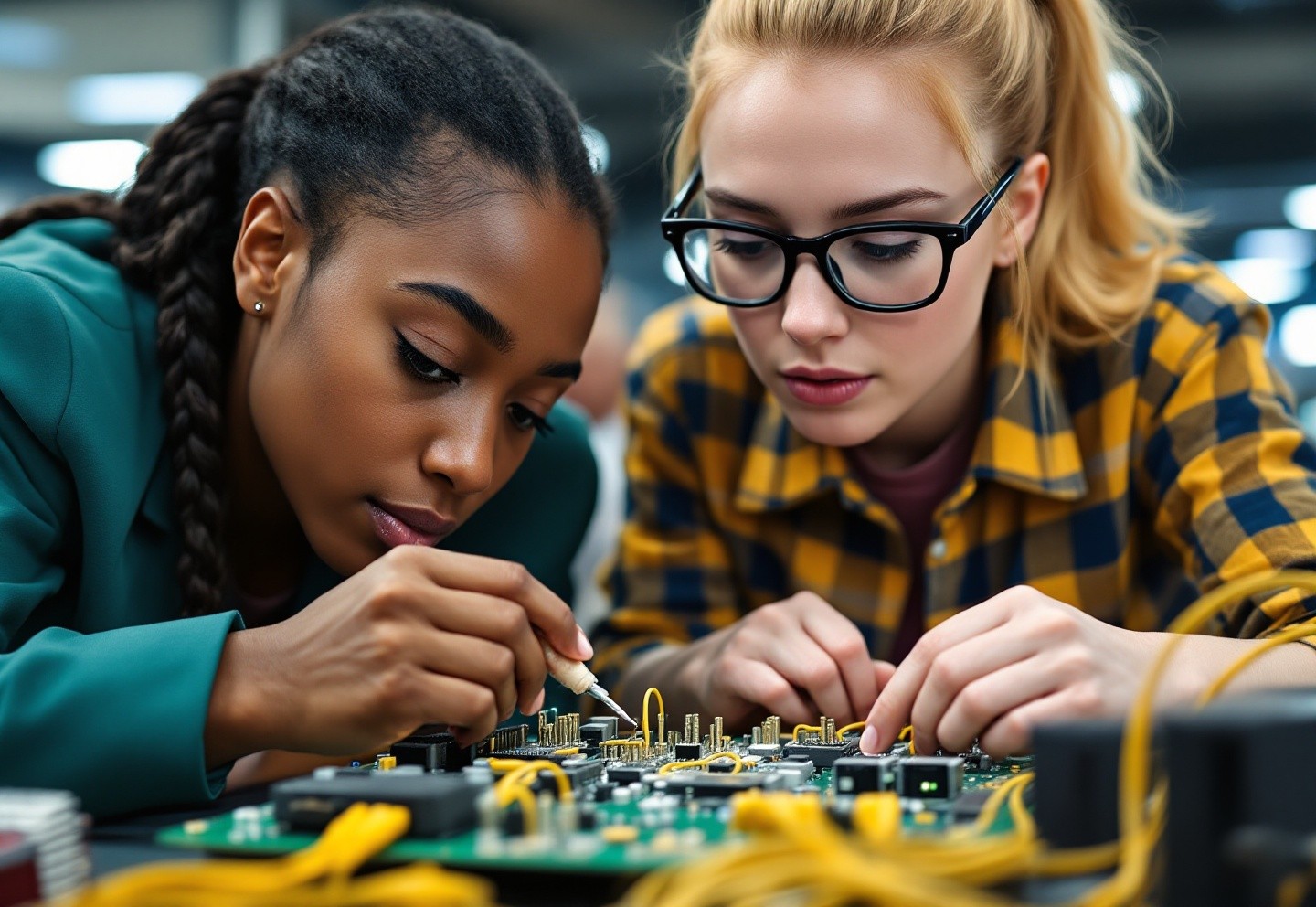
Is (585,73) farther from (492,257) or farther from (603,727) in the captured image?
(603,727)

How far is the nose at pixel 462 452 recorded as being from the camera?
122 centimetres

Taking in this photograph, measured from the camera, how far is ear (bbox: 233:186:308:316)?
1320 millimetres

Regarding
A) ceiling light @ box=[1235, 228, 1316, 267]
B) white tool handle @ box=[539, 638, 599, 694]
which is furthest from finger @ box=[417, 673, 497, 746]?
ceiling light @ box=[1235, 228, 1316, 267]

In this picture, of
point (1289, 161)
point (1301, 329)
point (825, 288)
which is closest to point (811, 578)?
point (825, 288)

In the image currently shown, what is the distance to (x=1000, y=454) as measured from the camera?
155cm

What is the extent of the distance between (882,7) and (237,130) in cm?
77

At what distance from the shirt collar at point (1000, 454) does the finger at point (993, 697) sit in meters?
0.56

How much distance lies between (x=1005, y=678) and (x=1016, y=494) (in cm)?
65

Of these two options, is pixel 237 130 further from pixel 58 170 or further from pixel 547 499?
pixel 58 170

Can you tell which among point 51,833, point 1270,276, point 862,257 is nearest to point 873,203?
point 862,257

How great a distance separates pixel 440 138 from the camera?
1299mm

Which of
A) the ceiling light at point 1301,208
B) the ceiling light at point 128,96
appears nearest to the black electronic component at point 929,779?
the ceiling light at point 128,96

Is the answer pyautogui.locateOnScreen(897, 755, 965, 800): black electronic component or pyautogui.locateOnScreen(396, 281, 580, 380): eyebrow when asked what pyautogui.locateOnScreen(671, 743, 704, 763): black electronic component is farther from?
pyautogui.locateOnScreen(396, 281, 580, 380): eyebrow

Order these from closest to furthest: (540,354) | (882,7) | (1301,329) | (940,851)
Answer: (940,851)
(540,354)
(882,7)
(1301,329)
